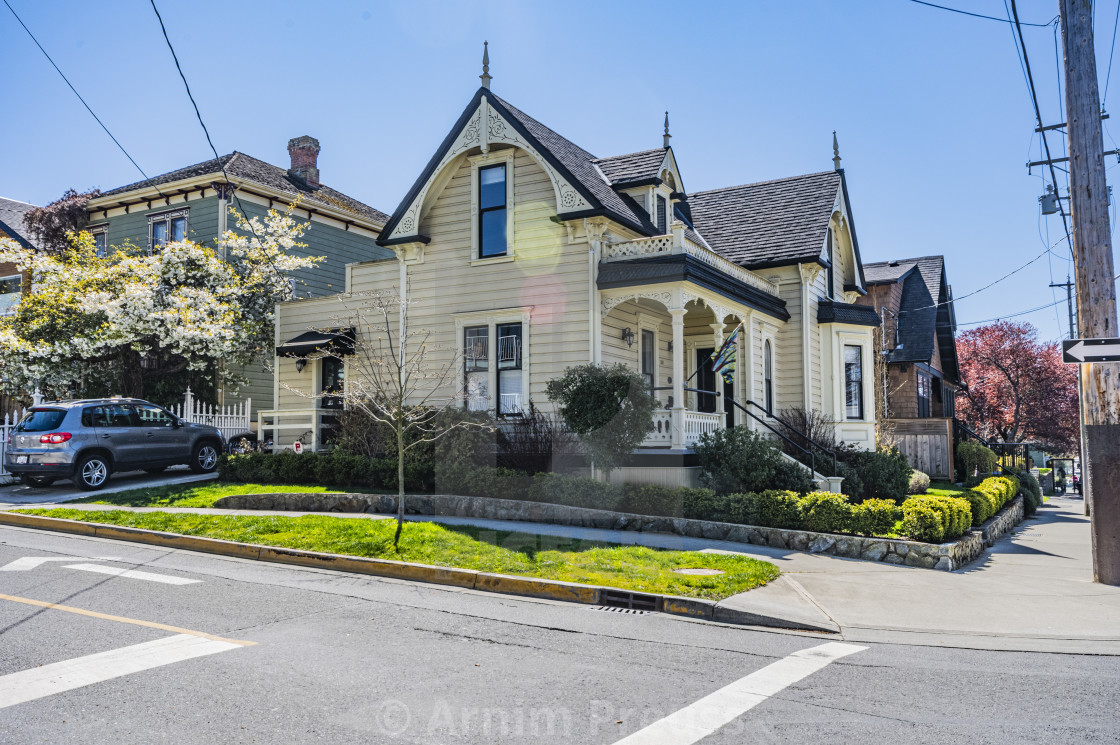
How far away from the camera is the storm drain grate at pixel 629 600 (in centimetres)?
832

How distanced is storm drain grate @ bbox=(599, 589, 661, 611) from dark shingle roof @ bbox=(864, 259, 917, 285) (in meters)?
26.9

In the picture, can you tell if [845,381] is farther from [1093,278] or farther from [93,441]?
[93,441]

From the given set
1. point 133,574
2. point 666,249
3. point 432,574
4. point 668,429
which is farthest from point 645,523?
point 133,574

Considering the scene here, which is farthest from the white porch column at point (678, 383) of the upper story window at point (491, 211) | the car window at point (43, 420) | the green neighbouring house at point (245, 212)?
the green neighbouring house at point (245, 212)

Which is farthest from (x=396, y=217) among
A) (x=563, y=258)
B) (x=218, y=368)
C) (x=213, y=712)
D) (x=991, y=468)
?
(x=991, y=468)

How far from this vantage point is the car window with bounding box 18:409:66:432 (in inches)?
639

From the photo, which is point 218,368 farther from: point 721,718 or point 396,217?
point 721,718

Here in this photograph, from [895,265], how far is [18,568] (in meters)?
35.0

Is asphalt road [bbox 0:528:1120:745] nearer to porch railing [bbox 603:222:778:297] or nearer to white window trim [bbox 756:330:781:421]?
porch railing [bbox 603:222:778:297]

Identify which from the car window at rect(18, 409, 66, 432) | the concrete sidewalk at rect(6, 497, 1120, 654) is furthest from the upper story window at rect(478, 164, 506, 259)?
the car window at rect(18, 409, 66, 432)

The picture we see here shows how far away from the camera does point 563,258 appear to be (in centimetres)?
1756

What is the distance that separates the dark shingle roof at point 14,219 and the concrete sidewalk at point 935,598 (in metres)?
24.1

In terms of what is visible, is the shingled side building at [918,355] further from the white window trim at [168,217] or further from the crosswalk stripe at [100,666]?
the crosswalk stripe at [100,666]

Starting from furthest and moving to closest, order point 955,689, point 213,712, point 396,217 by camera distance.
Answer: point 396,217
point 955,689
point 213,712
